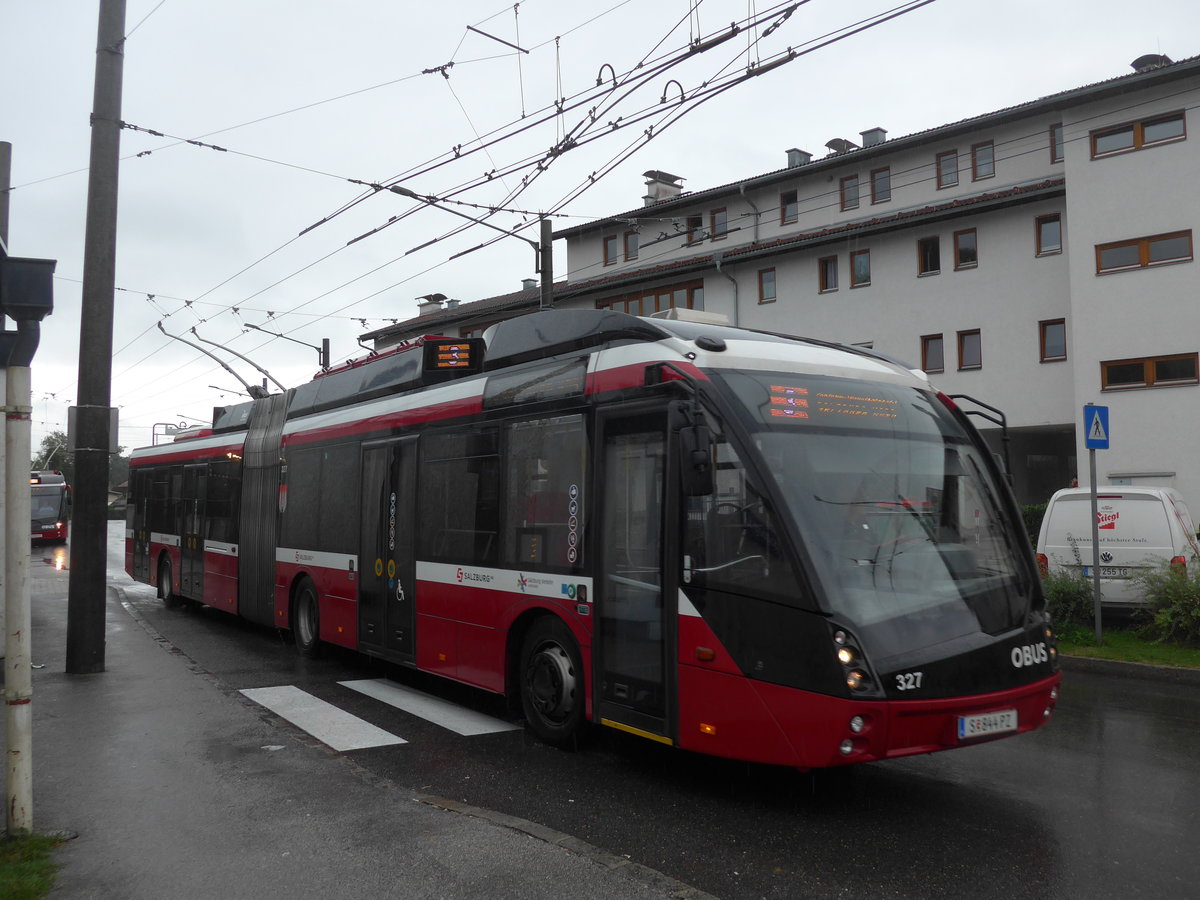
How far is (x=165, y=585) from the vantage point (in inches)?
703

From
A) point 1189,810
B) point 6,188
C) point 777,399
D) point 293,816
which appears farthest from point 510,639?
point 6,188

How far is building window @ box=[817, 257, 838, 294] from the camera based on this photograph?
33312mm

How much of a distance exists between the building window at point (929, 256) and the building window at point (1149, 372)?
6.37 m

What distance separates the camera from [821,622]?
5340mm

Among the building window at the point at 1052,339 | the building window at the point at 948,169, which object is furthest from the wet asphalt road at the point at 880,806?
the building window at the point at 948,169

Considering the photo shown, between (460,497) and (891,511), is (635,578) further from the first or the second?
(460,497)

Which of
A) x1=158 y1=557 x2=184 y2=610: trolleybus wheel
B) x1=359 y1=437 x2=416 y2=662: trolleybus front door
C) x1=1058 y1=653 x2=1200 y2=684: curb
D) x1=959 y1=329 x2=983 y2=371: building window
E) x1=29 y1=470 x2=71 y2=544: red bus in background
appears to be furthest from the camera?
x1=29 y1=470 x2=71 y2=544: red bus in background

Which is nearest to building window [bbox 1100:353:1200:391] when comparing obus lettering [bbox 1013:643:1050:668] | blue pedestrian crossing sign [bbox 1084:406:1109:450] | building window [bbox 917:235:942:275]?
building window [bbox 917:235:942:275]

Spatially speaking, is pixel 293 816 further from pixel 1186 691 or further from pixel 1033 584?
pixel 1186 691

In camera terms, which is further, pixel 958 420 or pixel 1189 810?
pixel 958 420

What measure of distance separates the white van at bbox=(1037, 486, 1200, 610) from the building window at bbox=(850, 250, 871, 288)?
65.0 ft

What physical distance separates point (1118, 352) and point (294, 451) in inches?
835

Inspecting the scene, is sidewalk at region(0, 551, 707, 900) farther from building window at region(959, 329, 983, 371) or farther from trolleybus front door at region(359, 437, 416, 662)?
building window at region(959, 329, 983, 371)

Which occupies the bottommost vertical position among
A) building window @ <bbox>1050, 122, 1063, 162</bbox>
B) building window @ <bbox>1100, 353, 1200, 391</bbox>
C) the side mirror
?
the side mirror
